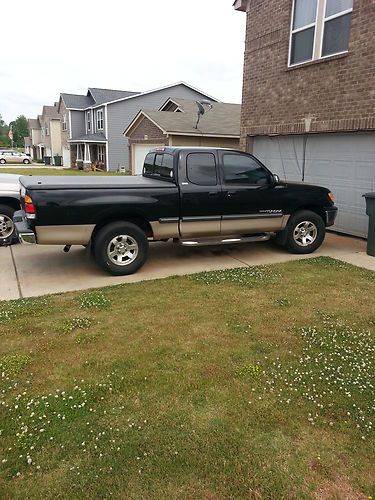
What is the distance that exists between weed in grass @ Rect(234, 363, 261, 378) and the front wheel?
13.9ft

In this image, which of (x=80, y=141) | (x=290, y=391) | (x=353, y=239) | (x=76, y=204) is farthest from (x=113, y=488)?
(x=80, y=141)

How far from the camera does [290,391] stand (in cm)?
319

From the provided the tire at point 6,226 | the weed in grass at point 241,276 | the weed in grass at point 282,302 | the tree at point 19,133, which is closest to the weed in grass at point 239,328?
the weed in grass at point 282,302

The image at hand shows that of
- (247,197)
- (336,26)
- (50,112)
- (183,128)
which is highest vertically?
(50,112)

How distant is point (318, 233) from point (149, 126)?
1568 cm

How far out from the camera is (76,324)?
171 inches

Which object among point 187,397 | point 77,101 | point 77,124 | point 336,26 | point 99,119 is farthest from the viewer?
point 77,101

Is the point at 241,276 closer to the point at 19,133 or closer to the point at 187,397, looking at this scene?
the point at 187,397

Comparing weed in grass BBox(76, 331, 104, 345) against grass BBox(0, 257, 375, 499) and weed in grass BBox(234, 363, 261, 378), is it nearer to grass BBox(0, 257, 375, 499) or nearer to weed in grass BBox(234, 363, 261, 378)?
grass BBox(0, 257, 375, 499)

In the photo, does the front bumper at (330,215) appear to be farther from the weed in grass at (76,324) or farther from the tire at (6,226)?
the tire at (6,226)

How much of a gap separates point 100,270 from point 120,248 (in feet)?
1.99

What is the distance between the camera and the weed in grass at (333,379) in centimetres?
293

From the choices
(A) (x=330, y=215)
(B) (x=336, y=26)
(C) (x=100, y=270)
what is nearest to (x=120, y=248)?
Answer: (C) (x=100, y=270)

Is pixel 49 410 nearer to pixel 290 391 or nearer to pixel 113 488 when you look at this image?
pixel 113 488
